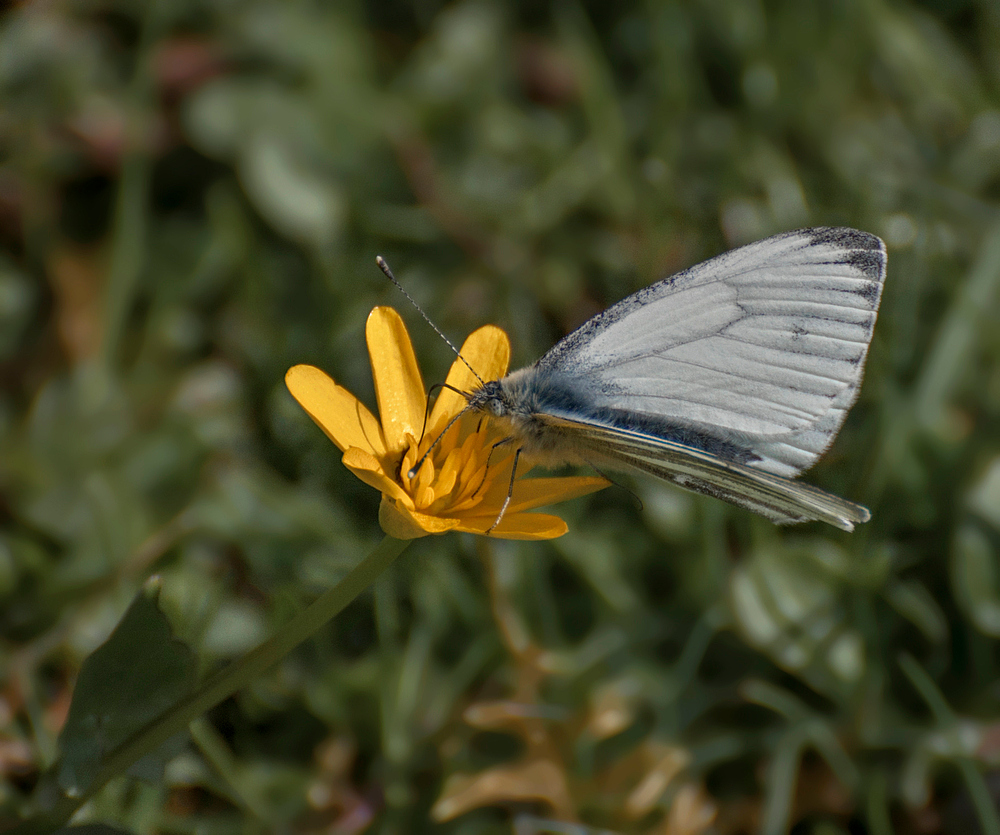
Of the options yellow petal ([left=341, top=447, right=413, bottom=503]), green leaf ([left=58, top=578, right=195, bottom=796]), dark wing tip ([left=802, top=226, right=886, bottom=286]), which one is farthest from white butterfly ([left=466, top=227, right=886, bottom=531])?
green leaf ([left=58, top=578, right=195, bottom=796])

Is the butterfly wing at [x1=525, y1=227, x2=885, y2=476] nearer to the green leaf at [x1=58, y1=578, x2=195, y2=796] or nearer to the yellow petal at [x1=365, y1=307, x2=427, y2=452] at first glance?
the yellow petal at [x1=365, y1=307, x2=427, y2=452]

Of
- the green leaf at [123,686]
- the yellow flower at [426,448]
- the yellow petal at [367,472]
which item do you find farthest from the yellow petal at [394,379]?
the green leaf at [123,686]

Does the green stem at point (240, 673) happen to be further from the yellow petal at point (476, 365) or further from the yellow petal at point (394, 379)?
the yellow petal at point (476, 365)

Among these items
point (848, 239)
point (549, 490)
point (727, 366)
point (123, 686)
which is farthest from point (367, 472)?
point (848, 239)

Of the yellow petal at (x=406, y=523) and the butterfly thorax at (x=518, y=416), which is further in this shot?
the butterfly thorax at (x=518, y=416)

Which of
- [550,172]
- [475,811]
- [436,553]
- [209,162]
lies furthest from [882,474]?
[209,162]

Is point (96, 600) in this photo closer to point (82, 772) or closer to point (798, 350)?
point (82, 772)
